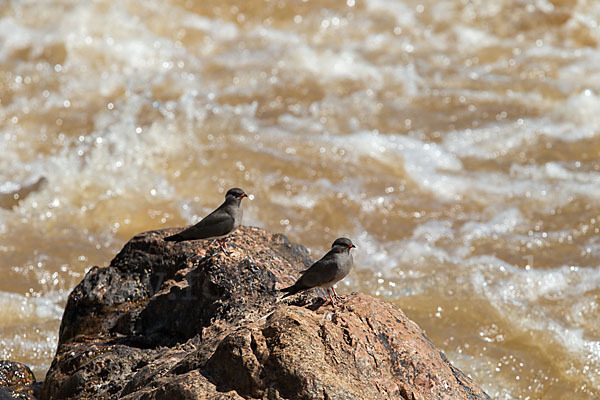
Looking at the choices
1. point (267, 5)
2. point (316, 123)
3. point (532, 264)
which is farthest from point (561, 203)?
point (267, 5)

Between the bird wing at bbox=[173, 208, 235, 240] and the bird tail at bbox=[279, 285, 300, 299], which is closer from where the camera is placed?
the bird tail at bbox=[279, 285, 300, 299]

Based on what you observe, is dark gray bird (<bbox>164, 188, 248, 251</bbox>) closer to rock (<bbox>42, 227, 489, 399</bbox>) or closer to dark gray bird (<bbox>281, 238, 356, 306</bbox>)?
rock (<bbox>42, 227, 489, 399</bbox>)

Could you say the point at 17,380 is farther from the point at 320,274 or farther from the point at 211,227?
the point at 320,274

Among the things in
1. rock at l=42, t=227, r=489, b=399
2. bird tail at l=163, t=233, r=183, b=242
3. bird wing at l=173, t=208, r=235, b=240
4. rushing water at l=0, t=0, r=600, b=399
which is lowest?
rock at l=42, t=227, r=489, b=399

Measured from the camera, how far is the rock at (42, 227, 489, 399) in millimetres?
3076

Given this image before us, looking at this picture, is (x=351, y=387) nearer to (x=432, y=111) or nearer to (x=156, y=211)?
(x=156, y=211)

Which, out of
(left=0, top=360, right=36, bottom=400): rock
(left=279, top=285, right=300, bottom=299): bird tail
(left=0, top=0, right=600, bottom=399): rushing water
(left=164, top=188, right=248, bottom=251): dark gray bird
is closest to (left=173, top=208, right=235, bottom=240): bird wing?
(left=164, top=188, right=248, bottom=251): dark gray bird

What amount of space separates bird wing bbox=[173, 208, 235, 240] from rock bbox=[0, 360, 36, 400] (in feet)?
4.07

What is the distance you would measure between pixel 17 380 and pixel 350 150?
564 centimetres

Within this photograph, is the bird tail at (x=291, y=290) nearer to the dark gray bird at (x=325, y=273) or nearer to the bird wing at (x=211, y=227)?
the dark gray bird at (x=325, y=273)

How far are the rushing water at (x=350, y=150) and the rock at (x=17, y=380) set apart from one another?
79cm

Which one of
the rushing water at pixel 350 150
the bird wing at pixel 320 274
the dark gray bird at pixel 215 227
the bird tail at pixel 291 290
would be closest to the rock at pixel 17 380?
the rushing water at pixel 350 150

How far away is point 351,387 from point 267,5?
10.1 meters

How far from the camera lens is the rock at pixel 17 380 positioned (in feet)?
13.7
